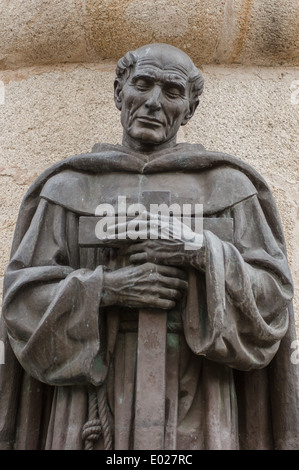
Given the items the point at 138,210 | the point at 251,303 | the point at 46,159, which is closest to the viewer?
the point at 251,303

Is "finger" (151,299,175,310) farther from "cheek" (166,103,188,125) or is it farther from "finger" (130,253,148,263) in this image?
"cheek" (166,103,188,125)

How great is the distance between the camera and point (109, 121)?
3111 mm

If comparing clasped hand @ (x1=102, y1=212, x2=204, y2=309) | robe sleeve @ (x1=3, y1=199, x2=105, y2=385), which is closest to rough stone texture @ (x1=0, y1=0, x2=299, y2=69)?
robe sleeve @ (x1=3, y1=199, x2=105, y2=385)

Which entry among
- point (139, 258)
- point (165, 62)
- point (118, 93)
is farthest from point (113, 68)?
point (139, 258)

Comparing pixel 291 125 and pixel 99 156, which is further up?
pixel 291 125

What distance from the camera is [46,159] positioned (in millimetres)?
3072

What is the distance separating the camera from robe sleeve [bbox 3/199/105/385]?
6.66ft

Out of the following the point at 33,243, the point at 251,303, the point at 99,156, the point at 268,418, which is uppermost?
the point at 99,156

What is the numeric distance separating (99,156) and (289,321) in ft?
2.25

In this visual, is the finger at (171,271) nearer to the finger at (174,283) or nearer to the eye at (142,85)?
the finger at (174,283)

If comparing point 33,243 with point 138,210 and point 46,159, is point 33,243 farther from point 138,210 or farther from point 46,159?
point 46,159

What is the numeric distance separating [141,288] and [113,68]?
1.44 metres

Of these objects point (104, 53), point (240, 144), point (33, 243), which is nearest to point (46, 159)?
point (104, 53)

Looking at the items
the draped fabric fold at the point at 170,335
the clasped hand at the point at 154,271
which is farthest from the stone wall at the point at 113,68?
the clasped hand at the point at 154,271
